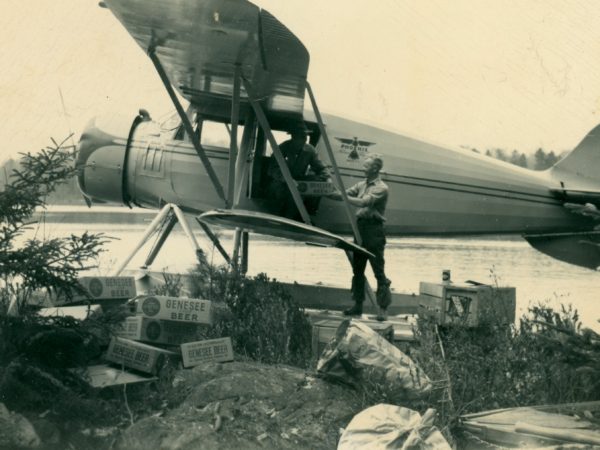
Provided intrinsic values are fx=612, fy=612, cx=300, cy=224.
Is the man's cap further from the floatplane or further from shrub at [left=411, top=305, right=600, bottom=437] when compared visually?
shrub at [left=411, top=305, right=600, bottom=437]

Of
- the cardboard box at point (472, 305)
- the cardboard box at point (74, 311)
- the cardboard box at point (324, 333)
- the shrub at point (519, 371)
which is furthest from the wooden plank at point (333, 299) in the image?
the cardboard box at point (74, 311)

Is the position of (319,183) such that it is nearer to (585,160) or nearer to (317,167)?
(317,167)

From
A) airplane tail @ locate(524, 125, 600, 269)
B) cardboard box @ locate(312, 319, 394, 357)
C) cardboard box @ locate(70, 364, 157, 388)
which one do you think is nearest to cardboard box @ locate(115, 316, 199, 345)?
cardboard box @ locate(70, 364, 157, 388)

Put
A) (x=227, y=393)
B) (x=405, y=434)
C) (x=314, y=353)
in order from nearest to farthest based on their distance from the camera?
(x=405, y=434) → (x=227, y=393) → (x=314, y=353)

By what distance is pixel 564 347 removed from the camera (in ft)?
11.9

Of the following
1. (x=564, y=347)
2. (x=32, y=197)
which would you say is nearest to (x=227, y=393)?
(x=32, y=197)

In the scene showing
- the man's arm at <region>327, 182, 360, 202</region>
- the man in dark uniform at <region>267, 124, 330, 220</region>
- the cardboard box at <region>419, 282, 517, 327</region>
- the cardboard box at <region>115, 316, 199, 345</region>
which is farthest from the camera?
the man in dark uniform at <region>267, 124, 330, 220</region>

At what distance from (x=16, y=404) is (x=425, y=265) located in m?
15.0

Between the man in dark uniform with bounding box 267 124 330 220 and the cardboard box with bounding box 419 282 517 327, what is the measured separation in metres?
2.24

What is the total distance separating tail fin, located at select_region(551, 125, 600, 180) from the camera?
811 cm

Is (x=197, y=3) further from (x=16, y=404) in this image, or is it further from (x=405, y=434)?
(x=405, y=434)

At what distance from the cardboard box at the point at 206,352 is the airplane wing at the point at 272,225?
4.59 feet

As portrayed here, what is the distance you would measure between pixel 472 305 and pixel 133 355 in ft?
9.59

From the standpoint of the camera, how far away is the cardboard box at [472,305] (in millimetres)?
5297
